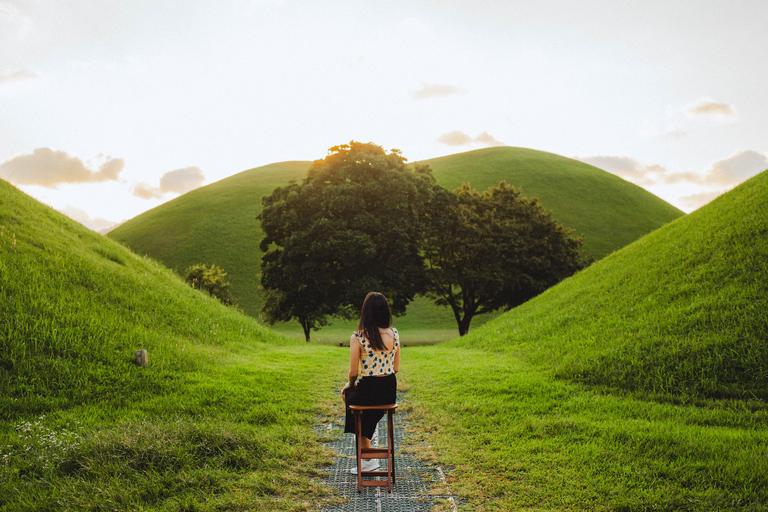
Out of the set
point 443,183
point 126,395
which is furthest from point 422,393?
point 443,183

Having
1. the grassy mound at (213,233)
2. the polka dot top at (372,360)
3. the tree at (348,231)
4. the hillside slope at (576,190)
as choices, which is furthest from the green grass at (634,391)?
the hillside slope at (576,190)

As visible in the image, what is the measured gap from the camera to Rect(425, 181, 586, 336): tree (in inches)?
1337

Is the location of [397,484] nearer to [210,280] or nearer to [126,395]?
[126,395]

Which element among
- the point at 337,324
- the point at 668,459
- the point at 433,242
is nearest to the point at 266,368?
the point at 668,459

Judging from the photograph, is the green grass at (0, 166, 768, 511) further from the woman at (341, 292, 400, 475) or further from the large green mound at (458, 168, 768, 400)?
the woman at (341, 292, 400, 475)

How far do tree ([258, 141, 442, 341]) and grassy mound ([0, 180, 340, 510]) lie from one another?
13.0 metres

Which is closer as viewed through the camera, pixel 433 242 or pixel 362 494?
pixel 362 494

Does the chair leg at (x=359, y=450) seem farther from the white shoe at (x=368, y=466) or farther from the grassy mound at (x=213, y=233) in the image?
the grassy mound at (x=213, y=233)

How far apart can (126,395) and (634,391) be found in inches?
410

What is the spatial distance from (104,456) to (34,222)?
497 inches

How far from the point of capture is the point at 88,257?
13797 mm

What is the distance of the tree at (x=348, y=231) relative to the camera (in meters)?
28.2

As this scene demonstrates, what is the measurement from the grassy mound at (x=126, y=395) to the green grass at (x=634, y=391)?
2.68 metres

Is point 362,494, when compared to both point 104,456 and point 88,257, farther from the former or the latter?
point 88,257
